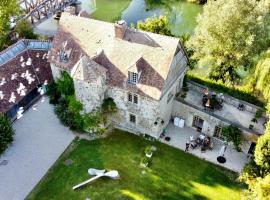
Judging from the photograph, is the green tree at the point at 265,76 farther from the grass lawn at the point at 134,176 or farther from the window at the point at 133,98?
the window at the point at 133,98

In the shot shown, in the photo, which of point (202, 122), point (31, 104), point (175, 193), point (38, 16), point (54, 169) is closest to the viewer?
point (175, 193)

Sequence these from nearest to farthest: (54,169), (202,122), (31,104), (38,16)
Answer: (54,169) < (202,122) < (31,104) < (38,16)

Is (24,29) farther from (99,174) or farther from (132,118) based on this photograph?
(99,174)

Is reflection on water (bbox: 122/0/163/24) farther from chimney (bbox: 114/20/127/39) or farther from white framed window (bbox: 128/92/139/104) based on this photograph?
white framed window (bbox: 128/92/139/104)

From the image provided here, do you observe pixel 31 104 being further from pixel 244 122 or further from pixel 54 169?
pixel 244 122

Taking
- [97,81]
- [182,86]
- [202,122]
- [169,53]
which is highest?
[169,53]

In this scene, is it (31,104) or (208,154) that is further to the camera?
(31,104)

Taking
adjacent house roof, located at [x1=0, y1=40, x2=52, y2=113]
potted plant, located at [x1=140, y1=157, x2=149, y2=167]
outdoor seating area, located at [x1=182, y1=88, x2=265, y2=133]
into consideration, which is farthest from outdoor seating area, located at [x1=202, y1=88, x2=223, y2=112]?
adjacent house roof, located at [x1=0, y1=40, x2=52, y2=113]

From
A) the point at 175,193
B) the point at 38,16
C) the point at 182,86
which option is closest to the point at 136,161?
the point at 175,193

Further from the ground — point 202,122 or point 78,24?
point 78,24
